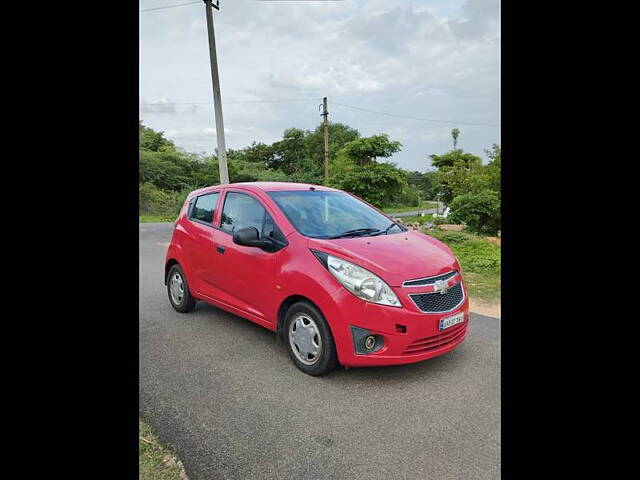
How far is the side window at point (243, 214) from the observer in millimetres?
3691

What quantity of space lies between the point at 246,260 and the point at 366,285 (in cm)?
128

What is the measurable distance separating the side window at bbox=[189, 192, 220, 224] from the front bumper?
1.99 meters

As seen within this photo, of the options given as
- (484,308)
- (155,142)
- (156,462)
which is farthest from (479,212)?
(155,142)

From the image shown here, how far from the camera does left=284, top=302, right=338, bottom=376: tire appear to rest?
300cm

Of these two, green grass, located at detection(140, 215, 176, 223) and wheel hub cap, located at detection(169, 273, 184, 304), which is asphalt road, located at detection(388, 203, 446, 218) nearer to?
wheel hub cap, located at detection(169, 273, 184, 304)

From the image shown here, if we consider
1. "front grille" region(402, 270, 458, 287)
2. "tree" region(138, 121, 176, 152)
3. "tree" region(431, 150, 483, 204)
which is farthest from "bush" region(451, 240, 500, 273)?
"tree" region(138, 121, 176, 152)

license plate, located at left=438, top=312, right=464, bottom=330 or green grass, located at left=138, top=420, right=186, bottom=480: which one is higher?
license plate, located at left=438, top=312, right=464, bottom=330

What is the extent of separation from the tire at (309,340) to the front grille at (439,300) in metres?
0.71

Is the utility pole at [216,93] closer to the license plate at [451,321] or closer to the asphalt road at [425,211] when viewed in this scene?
the license plate at [451,321]

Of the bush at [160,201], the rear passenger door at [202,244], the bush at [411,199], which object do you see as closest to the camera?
the rear passenger door at [202,244]

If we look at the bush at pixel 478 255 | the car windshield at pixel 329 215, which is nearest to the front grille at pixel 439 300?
the car windshield at pixel 329 215

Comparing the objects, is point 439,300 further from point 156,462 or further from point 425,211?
point 425,211

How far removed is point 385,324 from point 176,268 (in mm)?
2940
